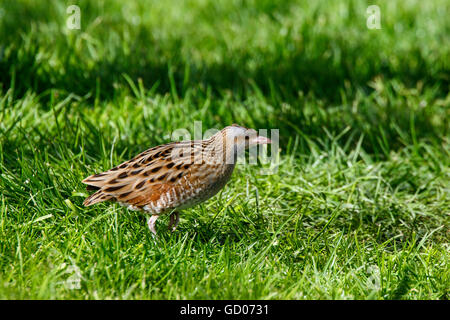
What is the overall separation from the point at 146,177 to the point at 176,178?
20 cm

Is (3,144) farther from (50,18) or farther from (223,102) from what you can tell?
(50,18)

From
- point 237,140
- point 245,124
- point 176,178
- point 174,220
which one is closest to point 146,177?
point 176,178

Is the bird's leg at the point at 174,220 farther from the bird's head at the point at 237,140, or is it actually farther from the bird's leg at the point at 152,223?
the bird's head at the point at 237,140

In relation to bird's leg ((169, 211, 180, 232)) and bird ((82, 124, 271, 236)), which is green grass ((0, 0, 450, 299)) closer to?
bird's leg ((169, 211, 180, 232))

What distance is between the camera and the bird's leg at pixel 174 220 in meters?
4.10

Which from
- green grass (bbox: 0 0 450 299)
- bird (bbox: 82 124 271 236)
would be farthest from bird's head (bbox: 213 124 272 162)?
green grass (bbox: 0 0 450 299)

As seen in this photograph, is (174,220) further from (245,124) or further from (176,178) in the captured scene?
(245,124)

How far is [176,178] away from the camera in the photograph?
3.88 m

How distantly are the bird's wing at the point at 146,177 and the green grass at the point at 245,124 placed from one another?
16 cm

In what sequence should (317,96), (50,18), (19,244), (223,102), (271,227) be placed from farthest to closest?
(50,18)
(317,96)
(223,102)
(271,227)
(19,244)

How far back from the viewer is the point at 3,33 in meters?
6.65

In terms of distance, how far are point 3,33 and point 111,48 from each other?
1.10m
